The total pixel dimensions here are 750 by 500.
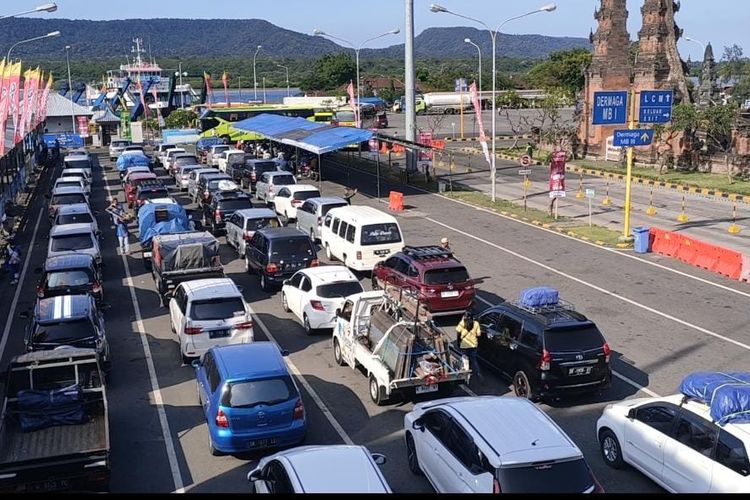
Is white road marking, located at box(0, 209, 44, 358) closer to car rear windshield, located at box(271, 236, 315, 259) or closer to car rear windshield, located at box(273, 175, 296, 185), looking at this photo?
car rear windshield, located at box(271, 236, 315, 259)

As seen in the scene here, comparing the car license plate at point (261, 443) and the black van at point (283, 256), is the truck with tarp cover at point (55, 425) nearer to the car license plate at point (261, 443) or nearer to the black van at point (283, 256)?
the car license plate at point (261, 443)

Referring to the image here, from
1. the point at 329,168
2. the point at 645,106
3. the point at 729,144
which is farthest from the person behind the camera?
the point at 329,168

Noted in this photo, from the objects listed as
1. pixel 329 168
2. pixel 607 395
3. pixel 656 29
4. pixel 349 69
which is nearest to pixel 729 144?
pixel 656 29

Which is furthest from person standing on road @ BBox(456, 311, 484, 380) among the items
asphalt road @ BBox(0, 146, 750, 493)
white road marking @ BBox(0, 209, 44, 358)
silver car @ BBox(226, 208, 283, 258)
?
silver car @ BBox(226, 208, 283, 258)

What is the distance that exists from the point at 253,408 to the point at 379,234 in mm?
12048

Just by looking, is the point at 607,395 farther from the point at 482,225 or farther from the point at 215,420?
the point at 482,225

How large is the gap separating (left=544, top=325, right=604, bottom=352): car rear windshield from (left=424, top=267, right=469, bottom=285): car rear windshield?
5.20 m

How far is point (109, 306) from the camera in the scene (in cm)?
2055

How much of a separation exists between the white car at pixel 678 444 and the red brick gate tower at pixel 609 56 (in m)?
45.2

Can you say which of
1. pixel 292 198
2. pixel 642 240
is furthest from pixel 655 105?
pixel 292 198

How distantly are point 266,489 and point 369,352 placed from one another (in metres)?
5.65

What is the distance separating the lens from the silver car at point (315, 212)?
2834 cm

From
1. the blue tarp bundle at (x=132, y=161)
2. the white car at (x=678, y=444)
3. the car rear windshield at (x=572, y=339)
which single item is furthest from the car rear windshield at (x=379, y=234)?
the blue tarp bundle at (x=132, y=161)

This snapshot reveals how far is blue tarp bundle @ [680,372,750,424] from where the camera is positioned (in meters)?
10.2
